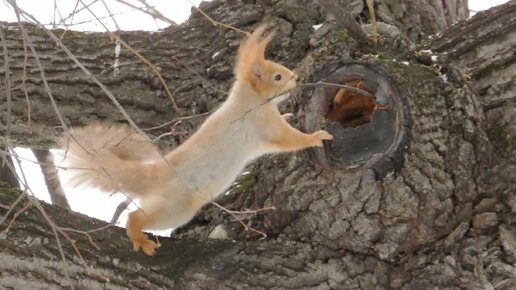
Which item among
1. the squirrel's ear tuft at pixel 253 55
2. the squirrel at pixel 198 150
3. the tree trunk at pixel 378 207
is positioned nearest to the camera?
the tree trunk at pixel 378 207

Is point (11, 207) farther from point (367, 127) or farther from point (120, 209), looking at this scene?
point (367, 127)

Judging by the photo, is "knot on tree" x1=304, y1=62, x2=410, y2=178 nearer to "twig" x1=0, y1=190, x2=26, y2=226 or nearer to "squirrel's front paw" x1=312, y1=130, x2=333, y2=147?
"squirrel's front paw" x1=312, y1=130, x2=333, y2=147

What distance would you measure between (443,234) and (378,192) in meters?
0.22

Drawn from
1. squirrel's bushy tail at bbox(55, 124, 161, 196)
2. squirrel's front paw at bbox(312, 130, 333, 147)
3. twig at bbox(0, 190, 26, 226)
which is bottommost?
twig at bbox(0, 190, 26, 226)

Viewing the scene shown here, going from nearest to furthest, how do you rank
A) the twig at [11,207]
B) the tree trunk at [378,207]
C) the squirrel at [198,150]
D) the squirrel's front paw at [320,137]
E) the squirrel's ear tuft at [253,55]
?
the twig at [11,207] < the tree trunk at [378,207] < the squirrel's front paw at [320,137] < the squirrel at [198,150] < the squirrel's ear tuft at [253,55]

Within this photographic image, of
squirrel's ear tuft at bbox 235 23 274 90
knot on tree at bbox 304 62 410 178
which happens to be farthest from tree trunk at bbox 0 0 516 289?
squirrel's ear tuft at bbox 235 23 274 90

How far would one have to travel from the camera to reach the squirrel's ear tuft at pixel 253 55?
2846mm

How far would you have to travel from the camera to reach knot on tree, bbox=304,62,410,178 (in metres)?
2.46

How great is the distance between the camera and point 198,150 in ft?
8.99

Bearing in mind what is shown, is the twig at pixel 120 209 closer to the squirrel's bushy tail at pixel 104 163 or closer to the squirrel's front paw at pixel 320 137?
the squirrel's bushy tail at pixel 104 163

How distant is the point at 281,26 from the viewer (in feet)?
9.87

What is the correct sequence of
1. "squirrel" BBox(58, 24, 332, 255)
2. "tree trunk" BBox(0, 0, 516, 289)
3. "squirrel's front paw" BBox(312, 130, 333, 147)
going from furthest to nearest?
"squirrel" BBox(58, 24, 332, 255) < "squirrel's front paw" BBox(312, 130, 333, 147) < "tree trunk" BBox(0, 0, 516, 289)

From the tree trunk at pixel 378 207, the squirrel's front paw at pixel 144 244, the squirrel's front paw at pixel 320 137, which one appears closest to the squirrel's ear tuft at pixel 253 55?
the tree trunk at pixel 378 207

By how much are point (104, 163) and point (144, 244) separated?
39cm
